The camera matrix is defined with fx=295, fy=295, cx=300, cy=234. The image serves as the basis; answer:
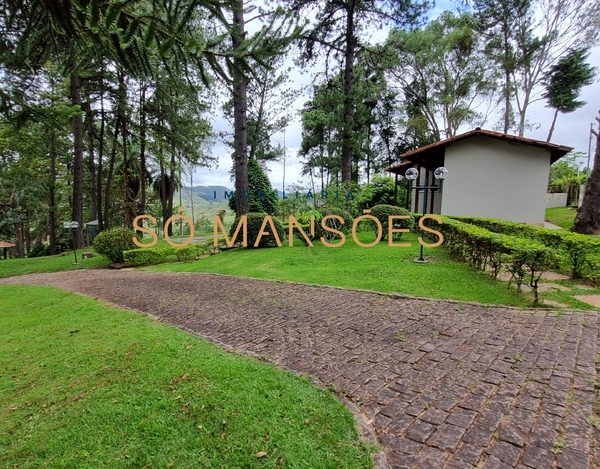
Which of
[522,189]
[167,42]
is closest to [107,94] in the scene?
[167,42]

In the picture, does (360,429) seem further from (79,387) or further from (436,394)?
(79,387)

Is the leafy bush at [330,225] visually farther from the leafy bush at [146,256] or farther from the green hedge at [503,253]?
the leafy bush at [146,256]

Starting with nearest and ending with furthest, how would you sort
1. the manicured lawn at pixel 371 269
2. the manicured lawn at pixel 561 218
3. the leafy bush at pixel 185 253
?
the manicured lawn at pixel 371 269, the leafy bush at pixel 185 253, the manicured lawn at pixel 561 218

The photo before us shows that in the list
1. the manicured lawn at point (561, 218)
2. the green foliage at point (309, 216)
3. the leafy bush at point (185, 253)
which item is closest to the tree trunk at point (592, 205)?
the manicured lawn at point (561, 218)

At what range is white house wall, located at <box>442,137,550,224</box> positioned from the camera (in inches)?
461

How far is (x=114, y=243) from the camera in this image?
9.50 meters

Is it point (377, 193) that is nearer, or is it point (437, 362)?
point (437, 362)

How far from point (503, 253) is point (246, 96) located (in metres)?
11.2

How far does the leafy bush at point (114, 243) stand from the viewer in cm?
942

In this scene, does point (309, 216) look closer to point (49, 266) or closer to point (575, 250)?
point (575, 250)

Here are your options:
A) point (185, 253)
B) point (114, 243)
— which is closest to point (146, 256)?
point (114, 243)

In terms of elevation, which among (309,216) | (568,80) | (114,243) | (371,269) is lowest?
(371,269)

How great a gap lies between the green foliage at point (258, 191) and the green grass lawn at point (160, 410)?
1289cm

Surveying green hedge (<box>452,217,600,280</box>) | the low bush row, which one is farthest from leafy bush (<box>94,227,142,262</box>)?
green hedge (<box>452,217,600,280</box>)
